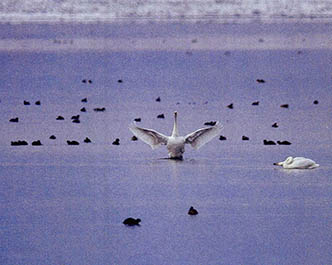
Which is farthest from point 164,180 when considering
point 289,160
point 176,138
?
point 289,160

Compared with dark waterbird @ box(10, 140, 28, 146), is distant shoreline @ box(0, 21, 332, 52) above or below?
above

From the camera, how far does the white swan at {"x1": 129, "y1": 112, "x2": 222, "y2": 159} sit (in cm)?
1802

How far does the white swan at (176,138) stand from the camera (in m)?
18.0

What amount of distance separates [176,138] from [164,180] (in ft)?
5.93

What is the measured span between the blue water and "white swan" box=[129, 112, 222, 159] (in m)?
0.23

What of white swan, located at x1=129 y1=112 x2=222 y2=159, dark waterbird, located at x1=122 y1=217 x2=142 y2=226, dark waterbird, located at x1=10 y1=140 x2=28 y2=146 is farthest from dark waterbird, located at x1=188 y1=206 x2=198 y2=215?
dark waterbird, located at x1=10 y1=140 x2=28 y2=146

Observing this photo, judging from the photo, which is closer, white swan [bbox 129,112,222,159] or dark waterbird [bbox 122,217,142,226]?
dark waterbird [bbox 122,217,142,226]

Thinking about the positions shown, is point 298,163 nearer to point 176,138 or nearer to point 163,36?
point 176,138

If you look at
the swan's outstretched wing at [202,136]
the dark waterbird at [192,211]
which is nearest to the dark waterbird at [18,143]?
the swan's outstretched wing at [202,136]

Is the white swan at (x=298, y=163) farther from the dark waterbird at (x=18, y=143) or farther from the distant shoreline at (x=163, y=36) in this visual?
the distant shoreline at (x=163, y=36)

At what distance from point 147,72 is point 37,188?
1892cm

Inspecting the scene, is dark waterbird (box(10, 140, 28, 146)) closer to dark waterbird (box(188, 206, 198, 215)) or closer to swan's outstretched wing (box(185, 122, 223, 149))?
swan's outstretched wing (box(185, 122, 223, 149))

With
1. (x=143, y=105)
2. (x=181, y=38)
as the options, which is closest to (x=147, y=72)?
(x=143, y=105)

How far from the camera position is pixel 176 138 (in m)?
18.1
